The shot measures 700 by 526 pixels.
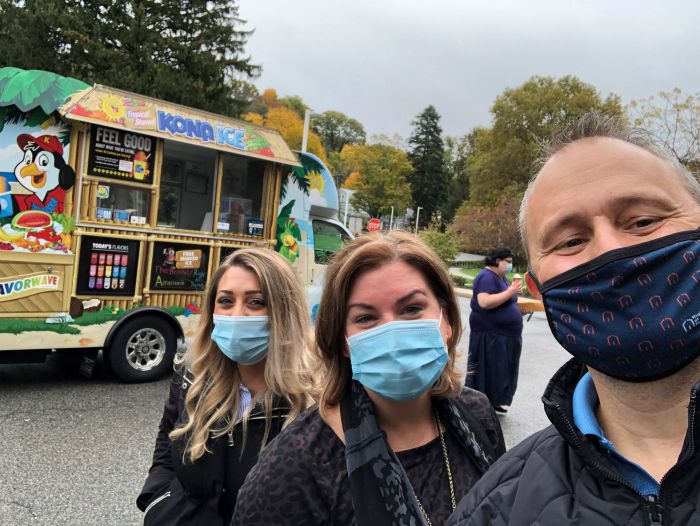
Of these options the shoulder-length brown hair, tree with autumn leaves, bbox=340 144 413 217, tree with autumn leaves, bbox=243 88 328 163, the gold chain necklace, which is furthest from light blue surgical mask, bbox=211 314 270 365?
tree with autumn leaves, bbox=340 144 413 217

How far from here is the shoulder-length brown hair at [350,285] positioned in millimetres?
1696

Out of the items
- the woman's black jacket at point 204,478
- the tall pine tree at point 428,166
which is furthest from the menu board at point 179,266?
Result: the tall pine tree at point 428,166

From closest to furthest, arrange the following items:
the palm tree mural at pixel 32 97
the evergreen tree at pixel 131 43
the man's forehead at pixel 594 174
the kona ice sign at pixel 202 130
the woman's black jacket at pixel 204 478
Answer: the man's forehead at pixel 594 174 < the woman's black jacket at pixel 204 478 < the palm tree mural at pixel 32 97 < the kona ice sign at pixel 202 130 < the evergreen tree at pixel 131 43

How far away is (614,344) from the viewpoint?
0.87m

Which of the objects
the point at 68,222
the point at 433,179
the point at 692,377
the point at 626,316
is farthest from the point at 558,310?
the point at 433,179

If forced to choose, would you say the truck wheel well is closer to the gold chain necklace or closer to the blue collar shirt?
the gold chain necklace

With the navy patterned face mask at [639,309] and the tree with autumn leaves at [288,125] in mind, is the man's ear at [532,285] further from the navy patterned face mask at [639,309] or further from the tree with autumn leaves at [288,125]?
the tree with autumn leaves at [288,125]

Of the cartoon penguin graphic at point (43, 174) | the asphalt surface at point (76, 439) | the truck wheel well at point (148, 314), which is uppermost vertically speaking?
the cartoon penguin graphic at point (43, 174)

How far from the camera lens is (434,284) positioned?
1.83 metres

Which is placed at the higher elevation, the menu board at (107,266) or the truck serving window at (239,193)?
the truck serving window at (239,193)

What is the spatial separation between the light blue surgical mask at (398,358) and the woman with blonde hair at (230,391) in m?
0.60

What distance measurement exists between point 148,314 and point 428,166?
2286 inches

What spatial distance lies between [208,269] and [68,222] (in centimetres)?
175

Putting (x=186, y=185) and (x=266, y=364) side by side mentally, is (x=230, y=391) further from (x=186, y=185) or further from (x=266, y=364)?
(x=186, y=185)
